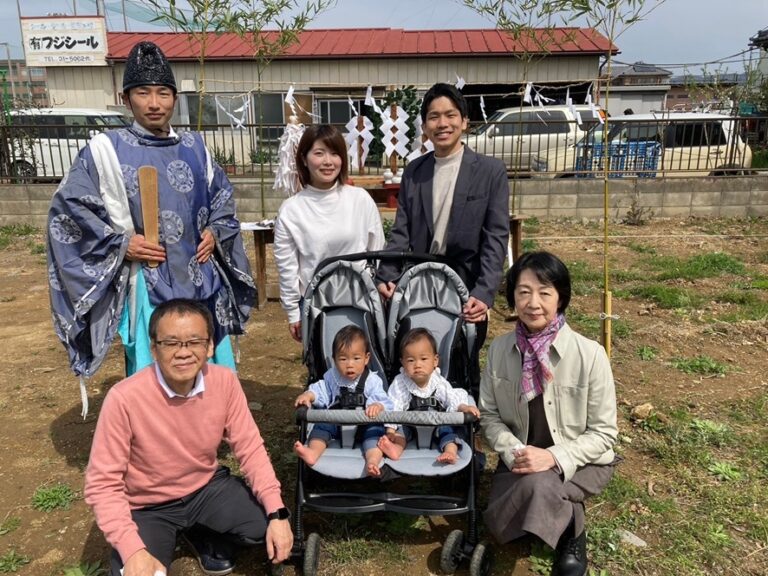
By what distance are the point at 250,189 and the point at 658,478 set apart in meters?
8.20

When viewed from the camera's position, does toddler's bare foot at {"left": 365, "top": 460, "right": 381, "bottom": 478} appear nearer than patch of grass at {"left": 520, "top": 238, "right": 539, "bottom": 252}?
Yes

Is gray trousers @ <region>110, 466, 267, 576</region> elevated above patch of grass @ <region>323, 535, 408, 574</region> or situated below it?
above

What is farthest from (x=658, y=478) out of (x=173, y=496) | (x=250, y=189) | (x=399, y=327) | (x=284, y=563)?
(x=250, y=189)

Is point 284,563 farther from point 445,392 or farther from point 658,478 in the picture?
point 658,478

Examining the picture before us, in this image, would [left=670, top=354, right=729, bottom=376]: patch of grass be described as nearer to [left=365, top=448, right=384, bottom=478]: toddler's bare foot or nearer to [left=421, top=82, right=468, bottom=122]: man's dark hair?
[left=421, top=82, right=468, bottom=122]: man's dark hair

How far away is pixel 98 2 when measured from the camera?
21.7 m

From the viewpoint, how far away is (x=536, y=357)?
2.42 metres

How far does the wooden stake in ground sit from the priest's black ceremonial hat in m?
0.36

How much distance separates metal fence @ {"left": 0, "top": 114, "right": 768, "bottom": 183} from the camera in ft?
33.1

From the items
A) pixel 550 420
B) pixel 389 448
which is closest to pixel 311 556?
pixel 389 448

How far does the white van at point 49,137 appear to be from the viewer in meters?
9.83

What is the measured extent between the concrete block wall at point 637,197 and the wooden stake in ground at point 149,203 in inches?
291

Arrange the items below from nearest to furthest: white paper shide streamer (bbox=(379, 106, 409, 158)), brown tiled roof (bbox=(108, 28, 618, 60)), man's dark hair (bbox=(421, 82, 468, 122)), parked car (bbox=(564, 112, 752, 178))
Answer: man's dark hair (bbox=(421, 82, 468, 122)) < white paper shide streamer (bbox=(379, 106, 409, 158)) < parked car (bbox=(564, 112, 752, 178)) < brown tiled roof (bbox=(108, 28, 618, 60))

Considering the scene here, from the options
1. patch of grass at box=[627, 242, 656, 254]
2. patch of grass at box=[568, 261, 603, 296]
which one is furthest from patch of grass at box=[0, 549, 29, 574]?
patch of grass at box=[627, 242, 656, 254]
